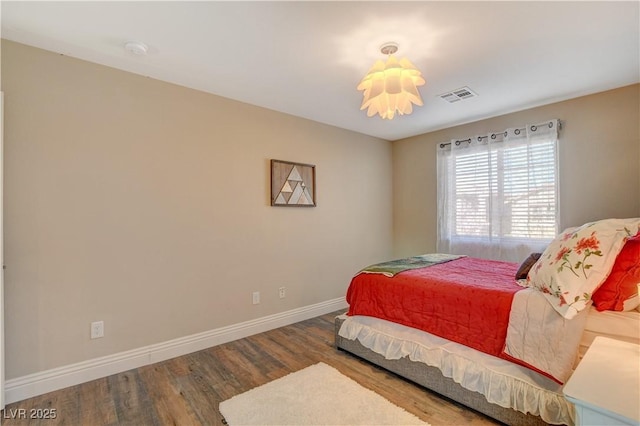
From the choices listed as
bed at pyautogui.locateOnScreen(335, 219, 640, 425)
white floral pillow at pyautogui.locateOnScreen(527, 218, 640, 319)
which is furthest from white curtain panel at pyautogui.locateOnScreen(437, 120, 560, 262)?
white floral pillow at pyautogui.locateOnScreen(527, 218, 640, 319)

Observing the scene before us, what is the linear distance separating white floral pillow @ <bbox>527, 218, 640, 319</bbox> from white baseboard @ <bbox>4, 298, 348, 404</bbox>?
2.50 meters

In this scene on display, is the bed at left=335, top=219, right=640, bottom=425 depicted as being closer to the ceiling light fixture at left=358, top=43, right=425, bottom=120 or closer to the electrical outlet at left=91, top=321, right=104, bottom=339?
the ceiling light fixture at left=358, top=43, right=425, bottom=120

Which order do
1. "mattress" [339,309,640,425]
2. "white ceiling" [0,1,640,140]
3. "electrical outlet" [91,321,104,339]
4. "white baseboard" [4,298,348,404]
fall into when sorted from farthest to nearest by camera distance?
1. "electrical outlet" [91,321,104,339]
2. "white baseboard" [4,298,348,404]
3. "white ceiling" [0,1,640,140]
4. "mattress" [339,309,640,425]

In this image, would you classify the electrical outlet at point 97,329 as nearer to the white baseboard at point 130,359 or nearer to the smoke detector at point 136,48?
the white baseboard at point 130,359

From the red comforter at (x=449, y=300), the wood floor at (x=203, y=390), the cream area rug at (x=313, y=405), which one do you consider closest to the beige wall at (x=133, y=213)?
the wood floor at (x=203, y=390)

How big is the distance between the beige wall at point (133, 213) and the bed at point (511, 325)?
142 cm

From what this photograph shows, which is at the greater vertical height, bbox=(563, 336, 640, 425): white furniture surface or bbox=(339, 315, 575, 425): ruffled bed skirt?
bbox=(563, 336, 640, 425): white furniture surface

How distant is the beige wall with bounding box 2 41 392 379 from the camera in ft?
6.84

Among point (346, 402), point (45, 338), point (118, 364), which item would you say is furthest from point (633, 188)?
point (45, 338)

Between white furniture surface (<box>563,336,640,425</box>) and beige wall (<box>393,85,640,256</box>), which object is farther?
beige wall (<box>393,85,640,256</box>)

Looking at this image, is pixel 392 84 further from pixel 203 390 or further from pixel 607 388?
pixel 203 390

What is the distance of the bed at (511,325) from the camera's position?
5.08 ft

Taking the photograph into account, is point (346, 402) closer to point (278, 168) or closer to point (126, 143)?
point (278, 168)

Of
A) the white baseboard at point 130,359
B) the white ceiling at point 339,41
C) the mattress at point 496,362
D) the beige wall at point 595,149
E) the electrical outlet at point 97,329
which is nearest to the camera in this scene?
the mattress at point 496,362
